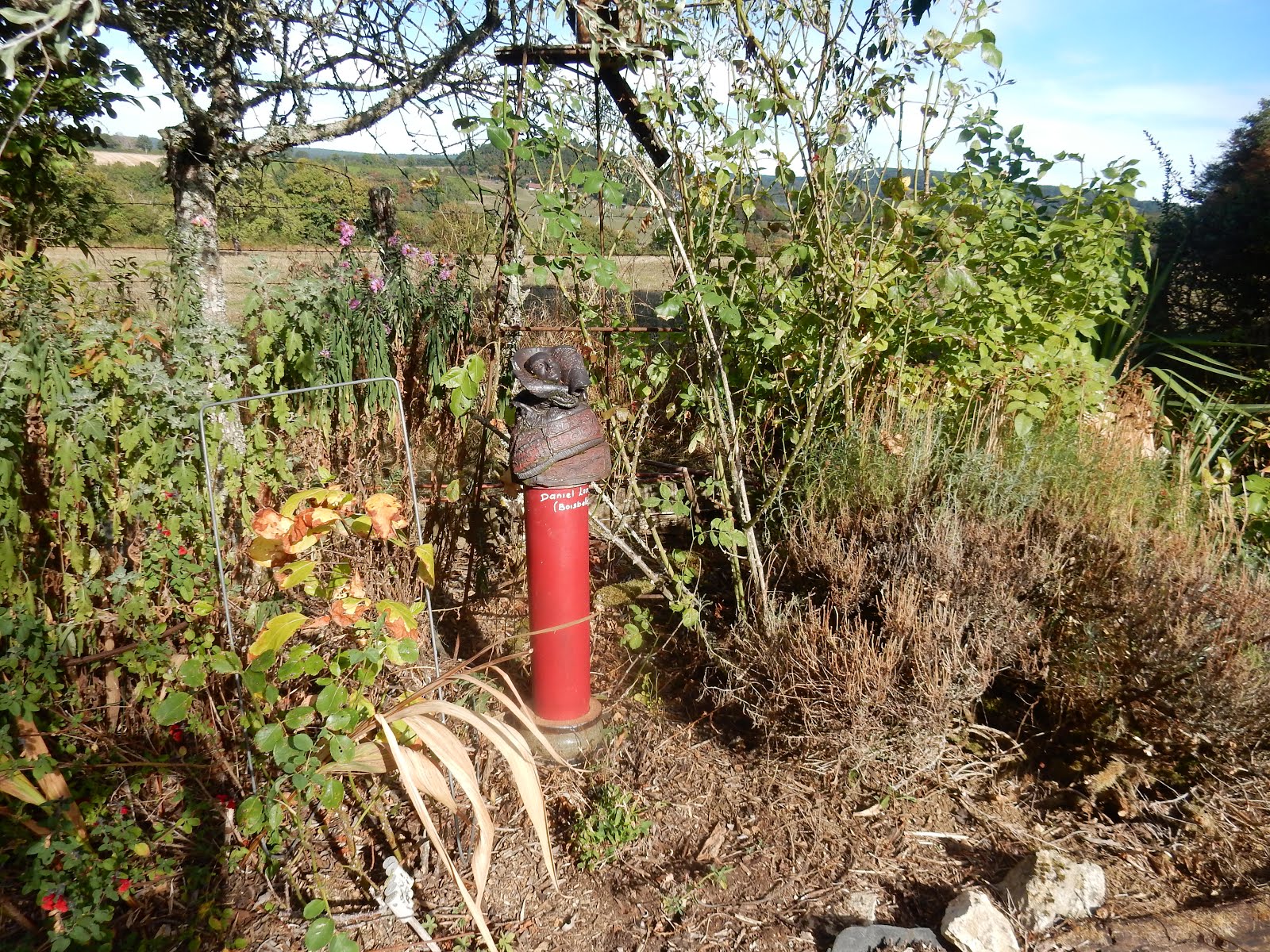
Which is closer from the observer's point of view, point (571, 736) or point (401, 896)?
point (401, 896)

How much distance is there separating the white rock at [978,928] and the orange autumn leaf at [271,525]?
73.8 inches

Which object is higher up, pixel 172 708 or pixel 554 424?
pixel 554 424

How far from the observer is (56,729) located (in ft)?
6.89

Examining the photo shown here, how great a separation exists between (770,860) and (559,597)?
101 cm

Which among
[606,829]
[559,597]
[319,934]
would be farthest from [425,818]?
[559,597]

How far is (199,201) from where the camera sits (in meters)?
4.01

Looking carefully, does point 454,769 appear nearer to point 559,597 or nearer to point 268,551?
point 268,551

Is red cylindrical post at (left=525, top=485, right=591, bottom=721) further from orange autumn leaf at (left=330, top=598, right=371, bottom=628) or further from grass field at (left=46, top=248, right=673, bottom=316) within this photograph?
grass field at (left=46, top=248, right=673, bottom=316)

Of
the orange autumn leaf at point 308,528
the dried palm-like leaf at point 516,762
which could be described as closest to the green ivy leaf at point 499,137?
the orange autumn leaf at point 308,528

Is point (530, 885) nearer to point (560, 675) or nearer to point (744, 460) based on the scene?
point (560, 675)

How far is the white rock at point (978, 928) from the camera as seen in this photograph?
1806 mm

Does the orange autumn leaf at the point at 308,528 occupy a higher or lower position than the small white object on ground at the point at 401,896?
higher

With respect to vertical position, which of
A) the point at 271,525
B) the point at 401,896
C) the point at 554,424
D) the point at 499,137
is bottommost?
the point at 401,896

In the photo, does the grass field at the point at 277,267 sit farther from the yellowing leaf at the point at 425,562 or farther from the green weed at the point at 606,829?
the green weed at the point at 606,829
